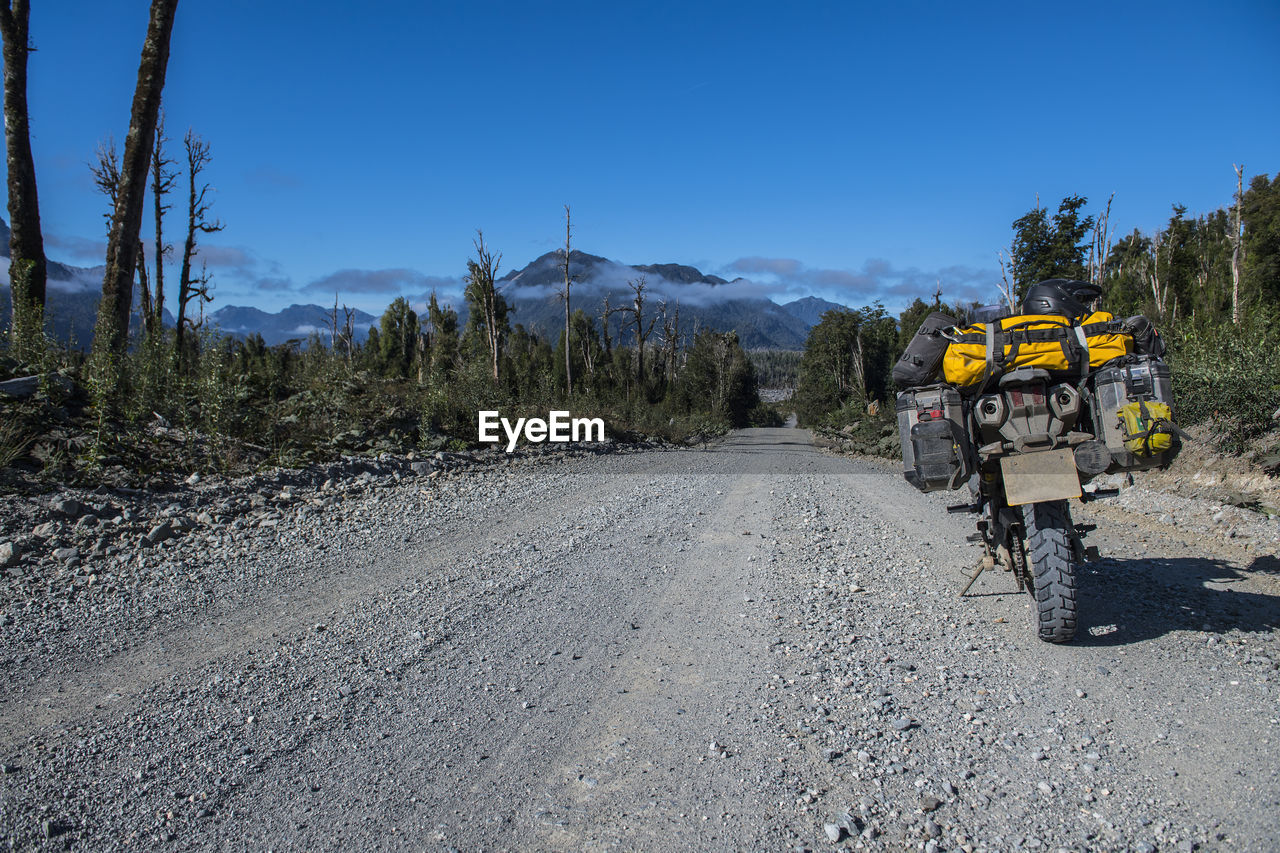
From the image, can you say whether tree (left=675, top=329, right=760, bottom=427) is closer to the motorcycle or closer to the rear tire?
the motorcycle

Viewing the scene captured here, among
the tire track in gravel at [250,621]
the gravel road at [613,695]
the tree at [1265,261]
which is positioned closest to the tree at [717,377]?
the tree at [1265,261]

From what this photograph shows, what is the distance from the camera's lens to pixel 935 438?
14.6ft

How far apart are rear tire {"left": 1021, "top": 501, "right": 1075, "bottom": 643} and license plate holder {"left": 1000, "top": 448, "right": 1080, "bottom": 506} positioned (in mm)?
99

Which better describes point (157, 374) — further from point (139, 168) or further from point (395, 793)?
point (395, 793)

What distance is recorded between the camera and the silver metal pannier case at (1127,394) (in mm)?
4133

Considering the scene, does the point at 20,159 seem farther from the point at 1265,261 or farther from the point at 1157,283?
the point at 1157,283

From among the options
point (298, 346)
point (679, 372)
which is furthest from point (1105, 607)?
point (679, 372)

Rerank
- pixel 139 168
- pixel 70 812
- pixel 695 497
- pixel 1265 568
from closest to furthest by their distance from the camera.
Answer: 1. pixel 70 812
2. pixel 1265 568
3. pixel 695 497
4. pixel 139 168

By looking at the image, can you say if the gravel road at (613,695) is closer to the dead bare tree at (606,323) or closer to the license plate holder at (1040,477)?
the license plate holder at (1040,477)

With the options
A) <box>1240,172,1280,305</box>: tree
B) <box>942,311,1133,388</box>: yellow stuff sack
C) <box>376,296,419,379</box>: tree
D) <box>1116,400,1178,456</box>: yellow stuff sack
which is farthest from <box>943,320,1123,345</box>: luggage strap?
<box>376,296,419,379</box>: tree

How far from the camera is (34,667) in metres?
3.84

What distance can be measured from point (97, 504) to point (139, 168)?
7.68m

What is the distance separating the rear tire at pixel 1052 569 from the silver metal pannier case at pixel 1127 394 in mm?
457

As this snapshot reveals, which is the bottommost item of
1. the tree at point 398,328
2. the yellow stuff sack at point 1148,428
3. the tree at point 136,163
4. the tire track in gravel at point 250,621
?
the tire track in gravel at point 250,621
